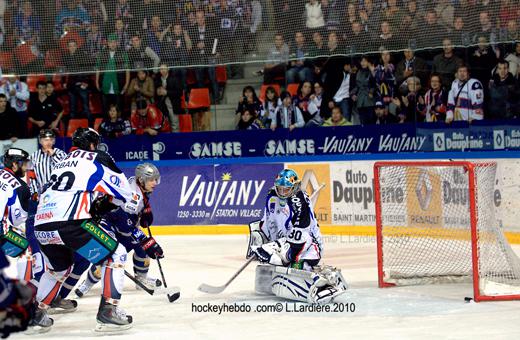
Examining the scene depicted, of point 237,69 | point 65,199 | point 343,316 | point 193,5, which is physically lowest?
point 343,316

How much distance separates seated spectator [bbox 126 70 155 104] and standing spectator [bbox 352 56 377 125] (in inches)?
111

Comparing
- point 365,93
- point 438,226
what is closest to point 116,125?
point 365,93

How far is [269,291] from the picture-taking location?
27.2 feet

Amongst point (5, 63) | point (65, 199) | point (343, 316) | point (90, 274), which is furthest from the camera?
point (5, 63)

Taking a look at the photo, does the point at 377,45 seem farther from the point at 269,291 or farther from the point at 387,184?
the point at 269,291

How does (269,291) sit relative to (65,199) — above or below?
below

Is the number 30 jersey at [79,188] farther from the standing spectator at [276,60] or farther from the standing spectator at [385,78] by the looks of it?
the standing spectator at [276,60]

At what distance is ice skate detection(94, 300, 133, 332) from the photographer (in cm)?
698

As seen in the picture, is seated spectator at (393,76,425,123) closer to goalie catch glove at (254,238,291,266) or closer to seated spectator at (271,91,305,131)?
seated spectator at (271,91,305,131)

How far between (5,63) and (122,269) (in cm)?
777

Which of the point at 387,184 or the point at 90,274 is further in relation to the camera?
the point at 387,184

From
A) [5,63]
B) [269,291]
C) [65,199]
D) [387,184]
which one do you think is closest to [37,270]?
[65,199]

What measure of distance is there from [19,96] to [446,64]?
5994 mm

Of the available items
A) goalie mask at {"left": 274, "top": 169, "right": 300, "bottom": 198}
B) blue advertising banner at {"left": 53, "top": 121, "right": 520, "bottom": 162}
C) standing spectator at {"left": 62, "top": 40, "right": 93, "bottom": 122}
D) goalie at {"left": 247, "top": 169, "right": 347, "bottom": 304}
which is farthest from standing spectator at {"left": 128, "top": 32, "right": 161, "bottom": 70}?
goalie mask at {"left": 274, "top": 169, "right": 300, "bottom": 198}
